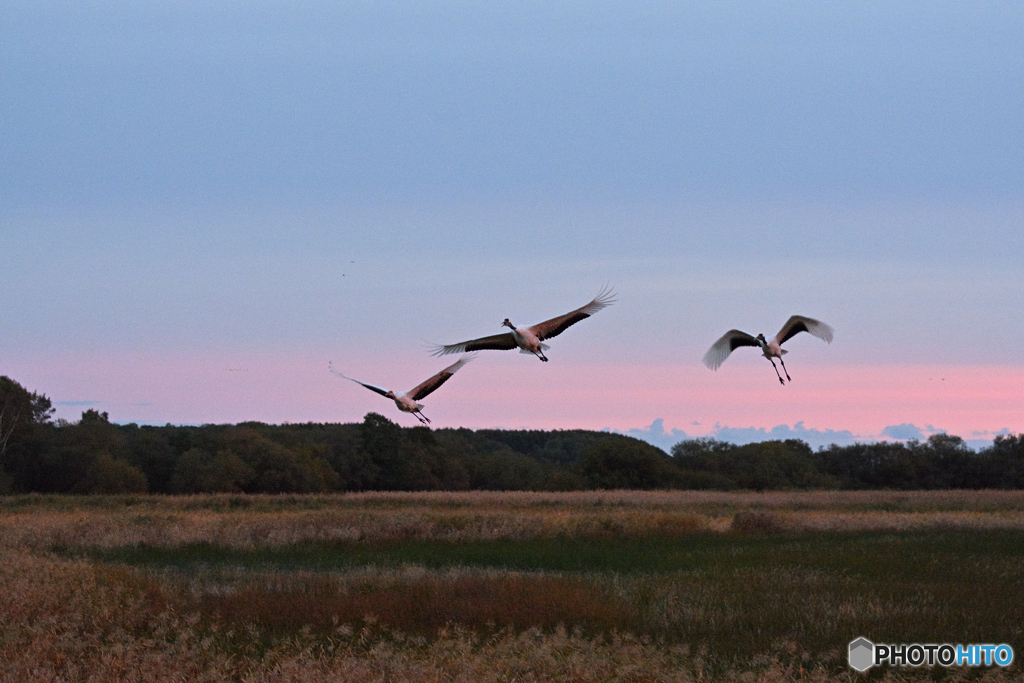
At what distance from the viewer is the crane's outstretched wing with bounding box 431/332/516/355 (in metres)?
9.27

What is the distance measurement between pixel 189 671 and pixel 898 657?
8.66 meters

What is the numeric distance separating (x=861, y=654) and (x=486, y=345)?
23.4 feet

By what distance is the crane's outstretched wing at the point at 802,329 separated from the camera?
32.7 ft

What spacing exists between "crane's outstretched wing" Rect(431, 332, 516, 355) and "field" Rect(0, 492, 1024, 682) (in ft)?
10.5

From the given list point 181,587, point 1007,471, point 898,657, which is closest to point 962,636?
point 898,657

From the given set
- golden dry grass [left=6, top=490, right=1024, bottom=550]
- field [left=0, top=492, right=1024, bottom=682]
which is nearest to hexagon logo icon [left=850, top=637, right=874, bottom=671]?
field [left=0, top=492, right=1024, bottom=682]

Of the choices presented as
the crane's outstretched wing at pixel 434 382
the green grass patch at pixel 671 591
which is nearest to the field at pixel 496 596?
the green grass patch at pixel 671 591

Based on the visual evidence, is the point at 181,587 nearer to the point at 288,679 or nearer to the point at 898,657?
the point at 288,679

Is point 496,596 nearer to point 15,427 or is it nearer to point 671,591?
point 671,591

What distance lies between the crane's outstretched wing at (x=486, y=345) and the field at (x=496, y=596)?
3197 millimetres

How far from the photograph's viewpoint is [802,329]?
10375 mm

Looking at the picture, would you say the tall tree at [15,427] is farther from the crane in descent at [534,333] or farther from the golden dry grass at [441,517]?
the crane in descent at [534,333]

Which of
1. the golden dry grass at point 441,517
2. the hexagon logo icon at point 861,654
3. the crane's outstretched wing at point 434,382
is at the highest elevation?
the crane's outstretched wing at point 434,382

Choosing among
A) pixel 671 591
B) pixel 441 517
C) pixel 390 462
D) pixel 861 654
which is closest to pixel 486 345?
pixel 861 654
